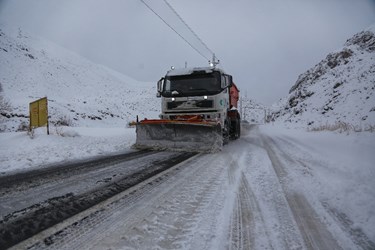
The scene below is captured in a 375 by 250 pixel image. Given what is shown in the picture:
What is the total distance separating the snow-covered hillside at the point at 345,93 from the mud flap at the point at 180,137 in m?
11.9

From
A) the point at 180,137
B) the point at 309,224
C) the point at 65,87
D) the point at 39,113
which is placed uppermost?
the point at 65,87

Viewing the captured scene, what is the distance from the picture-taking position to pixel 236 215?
8.01 feet

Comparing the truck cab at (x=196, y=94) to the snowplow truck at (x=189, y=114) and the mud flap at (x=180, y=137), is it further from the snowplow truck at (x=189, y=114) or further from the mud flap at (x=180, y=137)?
the mud flap at (x=180, y=137)

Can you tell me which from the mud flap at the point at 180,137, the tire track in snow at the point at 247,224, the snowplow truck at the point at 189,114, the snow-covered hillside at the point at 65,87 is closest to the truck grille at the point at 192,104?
the snowplow truck at the point at 189,114

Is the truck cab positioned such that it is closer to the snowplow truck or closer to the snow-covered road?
the snowplow truck

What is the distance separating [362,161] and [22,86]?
4663 cm

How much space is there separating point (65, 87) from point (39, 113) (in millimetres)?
44020

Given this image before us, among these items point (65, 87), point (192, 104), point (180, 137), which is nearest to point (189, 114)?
point (192, 104)

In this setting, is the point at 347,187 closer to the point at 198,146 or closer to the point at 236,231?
the point at 236,231

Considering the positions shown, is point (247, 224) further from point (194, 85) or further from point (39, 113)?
point (39, 113)

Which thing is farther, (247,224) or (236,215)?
(236,215)

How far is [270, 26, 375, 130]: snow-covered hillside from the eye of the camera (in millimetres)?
21034

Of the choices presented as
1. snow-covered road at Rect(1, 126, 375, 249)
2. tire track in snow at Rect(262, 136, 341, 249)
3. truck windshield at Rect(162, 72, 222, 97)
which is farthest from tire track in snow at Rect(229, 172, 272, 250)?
truck windshield at Rect(162, 72, 222, 97)

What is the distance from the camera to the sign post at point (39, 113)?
999 centimetres
